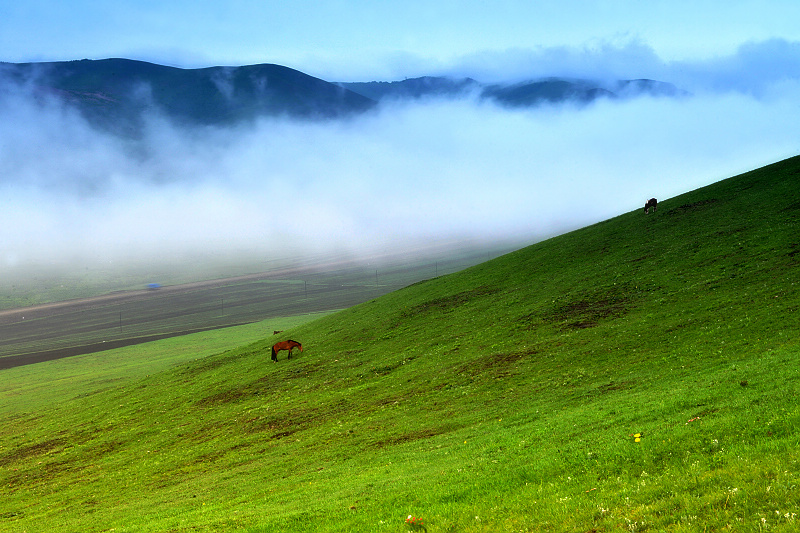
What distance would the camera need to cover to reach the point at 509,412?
29.4 m

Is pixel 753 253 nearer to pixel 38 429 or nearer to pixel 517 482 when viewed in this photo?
pixel 517 482

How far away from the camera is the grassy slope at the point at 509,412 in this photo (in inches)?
583

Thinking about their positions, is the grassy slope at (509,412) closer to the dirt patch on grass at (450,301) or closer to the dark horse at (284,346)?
the dirt patch on grass at (450,301)

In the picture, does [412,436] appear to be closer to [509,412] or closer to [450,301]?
[509,412]

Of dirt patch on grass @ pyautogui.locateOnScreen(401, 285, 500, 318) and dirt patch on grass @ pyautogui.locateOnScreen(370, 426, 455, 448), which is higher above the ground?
dirt patch on grass @ pyautogui.locateOnScreen(401, 285, 500, 318)

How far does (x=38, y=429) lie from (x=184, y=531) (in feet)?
145

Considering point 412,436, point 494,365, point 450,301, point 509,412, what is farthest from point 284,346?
point 509,412

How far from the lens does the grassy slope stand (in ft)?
48.6

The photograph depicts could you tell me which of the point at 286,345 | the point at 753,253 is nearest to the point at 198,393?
the point at 286,345

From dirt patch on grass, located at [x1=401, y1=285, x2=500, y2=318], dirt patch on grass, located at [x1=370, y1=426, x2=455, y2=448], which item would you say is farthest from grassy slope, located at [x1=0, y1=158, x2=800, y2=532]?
dirt patch on grass, located at [x1=401, y1=285, x2=500, y2=318]

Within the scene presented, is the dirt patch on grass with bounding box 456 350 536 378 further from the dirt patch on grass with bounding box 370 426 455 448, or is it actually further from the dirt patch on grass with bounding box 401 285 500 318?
the dirt patch on grass with bounding box 401 285 500 318

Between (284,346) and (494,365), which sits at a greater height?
(494,365)

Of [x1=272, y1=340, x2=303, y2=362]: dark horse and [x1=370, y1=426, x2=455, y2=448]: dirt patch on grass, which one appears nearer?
[x1=370, y1=426, x2=455, y2=448]: dirt patch on grass

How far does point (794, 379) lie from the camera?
2006 centimetres
